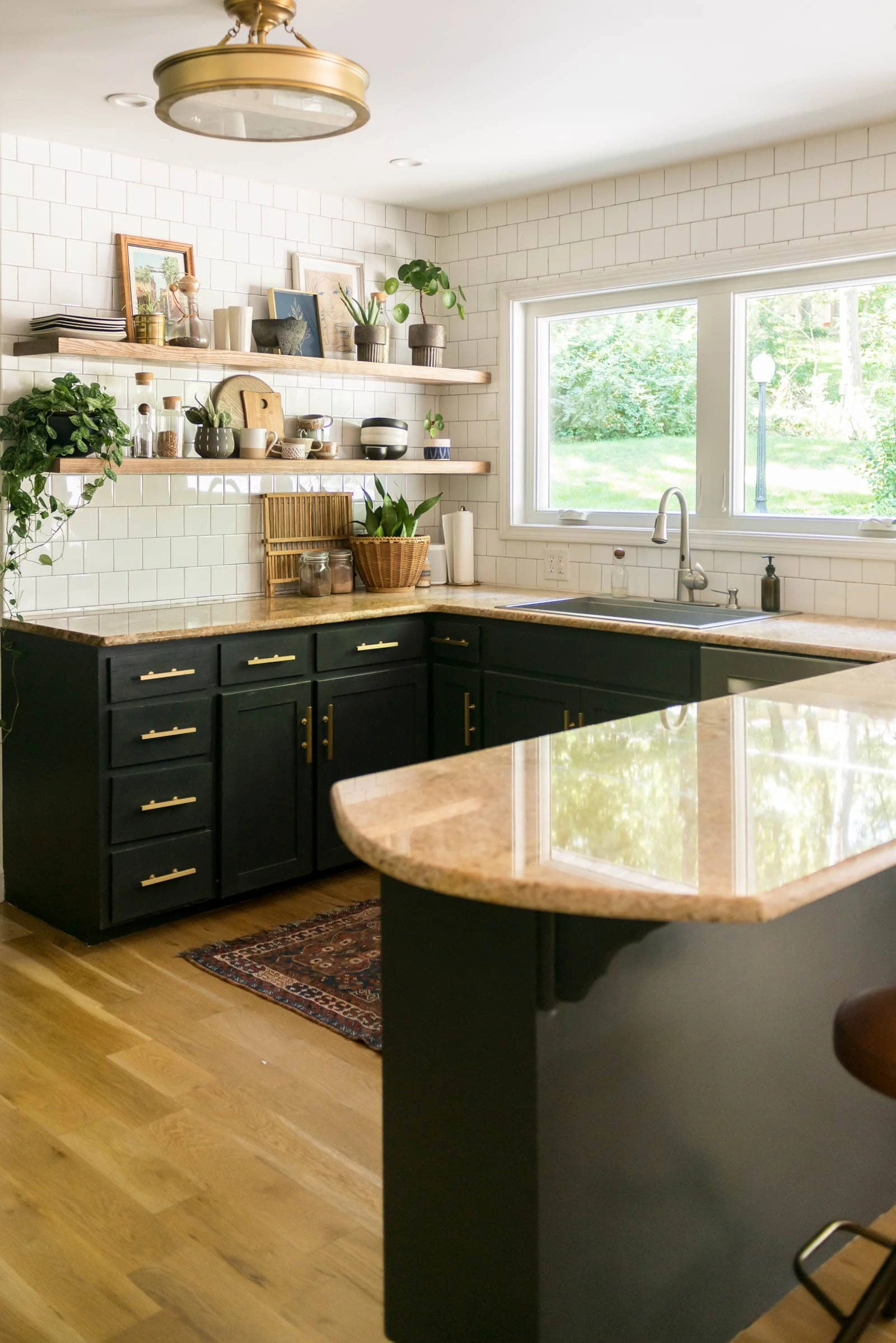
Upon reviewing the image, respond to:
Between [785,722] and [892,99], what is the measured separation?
2472mm

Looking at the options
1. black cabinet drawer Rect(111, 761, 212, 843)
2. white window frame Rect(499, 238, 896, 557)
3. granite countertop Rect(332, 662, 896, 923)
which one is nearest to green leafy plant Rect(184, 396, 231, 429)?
black cabinet drawer Rect(111, 761, 212, 843)

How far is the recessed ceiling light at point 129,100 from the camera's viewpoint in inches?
149

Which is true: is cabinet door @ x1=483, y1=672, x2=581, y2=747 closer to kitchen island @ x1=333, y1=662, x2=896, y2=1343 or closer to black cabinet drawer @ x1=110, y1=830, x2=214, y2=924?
black cabinet drawer @ x1=110, y1=830, x2=214, y2=924

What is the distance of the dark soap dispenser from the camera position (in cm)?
450

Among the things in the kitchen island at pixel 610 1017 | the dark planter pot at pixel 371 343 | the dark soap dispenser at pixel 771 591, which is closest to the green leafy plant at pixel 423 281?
the dark planter pot at pixel 371 343

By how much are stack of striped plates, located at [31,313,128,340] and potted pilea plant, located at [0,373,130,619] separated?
0.49 ft

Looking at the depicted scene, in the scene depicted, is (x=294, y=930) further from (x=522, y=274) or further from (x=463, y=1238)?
(x=522, y=274)

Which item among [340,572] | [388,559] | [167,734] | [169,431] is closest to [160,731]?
[167,734]

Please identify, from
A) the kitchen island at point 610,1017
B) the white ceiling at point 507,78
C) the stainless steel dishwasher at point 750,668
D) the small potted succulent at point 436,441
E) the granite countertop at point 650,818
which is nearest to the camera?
the granite countertop at point 650,818

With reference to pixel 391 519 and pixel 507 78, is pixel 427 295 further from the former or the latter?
pixel 507 78

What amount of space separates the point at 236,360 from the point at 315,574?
3.04 feet

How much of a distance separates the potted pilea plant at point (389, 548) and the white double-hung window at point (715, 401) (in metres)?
0.51

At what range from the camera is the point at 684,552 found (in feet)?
15.5

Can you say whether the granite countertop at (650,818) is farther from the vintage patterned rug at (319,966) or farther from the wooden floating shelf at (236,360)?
the wooden floating shelf at (236,360)
